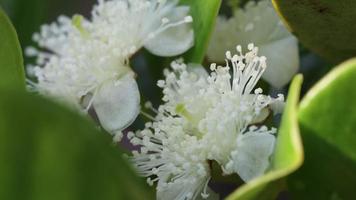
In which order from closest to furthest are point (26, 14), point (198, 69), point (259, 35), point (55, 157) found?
1. point (55, 157)
2. point (198, 69)
3. point (259, 35)
4. point (26, 14)

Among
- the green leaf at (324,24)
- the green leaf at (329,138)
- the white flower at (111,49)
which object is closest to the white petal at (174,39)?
the white flower at (111,49)

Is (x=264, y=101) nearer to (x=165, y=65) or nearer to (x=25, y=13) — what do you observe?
(x=165, y=65)

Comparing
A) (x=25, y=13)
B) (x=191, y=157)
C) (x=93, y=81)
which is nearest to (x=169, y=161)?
(x=191, y=157)

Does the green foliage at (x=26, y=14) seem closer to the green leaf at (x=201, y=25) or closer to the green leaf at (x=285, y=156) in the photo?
the green leaf at (x=201, y=25)

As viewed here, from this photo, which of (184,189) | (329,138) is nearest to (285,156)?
(329,138)

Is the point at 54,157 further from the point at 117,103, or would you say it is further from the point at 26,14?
the point at 26,14

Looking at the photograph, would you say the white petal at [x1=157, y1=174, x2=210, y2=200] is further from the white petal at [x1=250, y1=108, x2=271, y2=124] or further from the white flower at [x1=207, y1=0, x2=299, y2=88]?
the white flower at [x1=207, y1=0, x2=299, y2=88]
